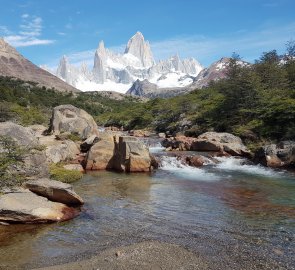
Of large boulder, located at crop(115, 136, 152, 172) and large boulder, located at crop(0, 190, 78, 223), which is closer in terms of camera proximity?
large boulder, located at crop(0, 190, 78, 223)

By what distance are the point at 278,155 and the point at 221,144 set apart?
7835 mm

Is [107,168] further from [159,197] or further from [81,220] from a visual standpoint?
[81,220]

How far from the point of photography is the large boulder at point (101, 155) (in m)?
30.2

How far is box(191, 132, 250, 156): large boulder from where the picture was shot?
38291 mm

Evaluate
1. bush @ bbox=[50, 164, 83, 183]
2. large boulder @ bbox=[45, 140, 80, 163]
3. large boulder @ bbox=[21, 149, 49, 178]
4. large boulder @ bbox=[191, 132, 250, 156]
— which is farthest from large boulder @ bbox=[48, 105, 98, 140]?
large boulder @ bbox=[21, 149, 49, 178]

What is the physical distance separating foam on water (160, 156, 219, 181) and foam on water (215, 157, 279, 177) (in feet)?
9.43

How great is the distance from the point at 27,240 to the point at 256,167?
23484 mm

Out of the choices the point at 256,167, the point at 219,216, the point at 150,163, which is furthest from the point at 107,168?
the point at 219,216

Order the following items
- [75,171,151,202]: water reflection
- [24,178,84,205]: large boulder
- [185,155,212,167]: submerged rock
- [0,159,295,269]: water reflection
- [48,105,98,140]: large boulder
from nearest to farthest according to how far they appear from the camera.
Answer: [0,159,295,269]: water reflection < [24,178,84,205]: large boulder < [75,171,151,202]: water reflection < [185,155,212,167]: submerged rock < [48,105,98,140]: large boulder

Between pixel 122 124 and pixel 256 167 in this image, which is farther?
pixel 122 124

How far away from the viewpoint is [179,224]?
15.5 metres

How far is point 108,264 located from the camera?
35.8 ft

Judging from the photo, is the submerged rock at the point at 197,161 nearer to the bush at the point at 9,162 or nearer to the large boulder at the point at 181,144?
the large boulder at the point at 181,144

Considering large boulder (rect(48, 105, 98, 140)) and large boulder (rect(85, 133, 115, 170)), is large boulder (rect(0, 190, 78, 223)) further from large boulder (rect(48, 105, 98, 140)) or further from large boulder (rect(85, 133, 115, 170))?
large boulder (rect(48, 105, 98, 140))
